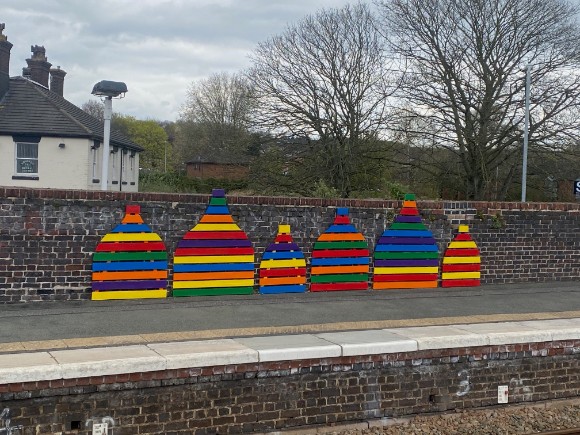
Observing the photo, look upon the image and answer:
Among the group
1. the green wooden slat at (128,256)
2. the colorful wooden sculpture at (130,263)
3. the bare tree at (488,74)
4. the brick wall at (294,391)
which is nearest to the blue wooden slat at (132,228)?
the colorful wooden sculpture at (130,263)

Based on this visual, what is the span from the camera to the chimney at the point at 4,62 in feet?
88.1

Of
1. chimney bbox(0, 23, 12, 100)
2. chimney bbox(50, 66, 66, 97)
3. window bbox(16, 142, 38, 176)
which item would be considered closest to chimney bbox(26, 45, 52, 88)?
chimney bbox(50, 66, 66, 97)

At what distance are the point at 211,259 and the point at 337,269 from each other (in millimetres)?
2131

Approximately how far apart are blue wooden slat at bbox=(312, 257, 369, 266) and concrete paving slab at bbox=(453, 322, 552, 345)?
111 inches

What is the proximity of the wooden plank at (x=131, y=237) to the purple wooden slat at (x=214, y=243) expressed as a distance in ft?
1.31

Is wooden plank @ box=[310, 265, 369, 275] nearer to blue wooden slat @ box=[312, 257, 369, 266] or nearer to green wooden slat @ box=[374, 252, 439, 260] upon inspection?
blue wooden slat @ box=[312, 257, 369, 266]

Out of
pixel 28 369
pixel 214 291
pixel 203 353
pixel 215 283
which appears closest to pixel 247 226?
pixel 215 283

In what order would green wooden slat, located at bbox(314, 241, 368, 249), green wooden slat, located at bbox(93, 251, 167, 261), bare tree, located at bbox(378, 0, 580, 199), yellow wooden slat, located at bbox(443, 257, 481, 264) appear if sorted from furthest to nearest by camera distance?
bare tree, located at bbox(378, 0, 580, 199), yellow wooden slat, located at bbox(443, 257, 481, 264), green wooden slat, located at bbox(314, 241, 368, 249), green wooden slat, located at bbox(93, 251, 167, 261)

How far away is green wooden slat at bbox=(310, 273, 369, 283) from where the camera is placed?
10.8 metres

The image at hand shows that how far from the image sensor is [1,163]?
81.4ft

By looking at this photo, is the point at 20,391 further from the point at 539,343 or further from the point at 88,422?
the point at 539,343

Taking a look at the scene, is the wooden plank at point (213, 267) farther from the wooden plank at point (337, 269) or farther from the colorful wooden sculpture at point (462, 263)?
the colorful wooden sculpture at point (462, 263)

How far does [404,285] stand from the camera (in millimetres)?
11500

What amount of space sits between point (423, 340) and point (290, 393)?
1.64 meters
